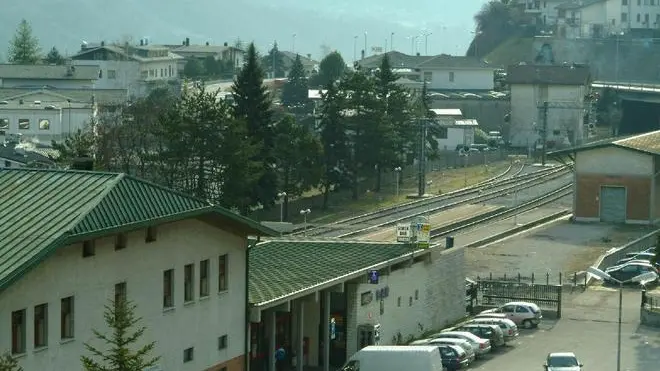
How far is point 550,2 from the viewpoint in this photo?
153m

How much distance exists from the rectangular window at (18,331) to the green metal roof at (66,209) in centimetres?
81

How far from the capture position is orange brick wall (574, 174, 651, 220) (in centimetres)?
6250

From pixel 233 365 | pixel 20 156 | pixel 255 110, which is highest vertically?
pixel 255 110

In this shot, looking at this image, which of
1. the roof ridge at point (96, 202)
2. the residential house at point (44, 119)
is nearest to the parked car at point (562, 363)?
the roof ridge at point (96, 202)

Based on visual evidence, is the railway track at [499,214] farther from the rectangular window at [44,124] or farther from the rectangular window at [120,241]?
the rectangular window at [120,241]

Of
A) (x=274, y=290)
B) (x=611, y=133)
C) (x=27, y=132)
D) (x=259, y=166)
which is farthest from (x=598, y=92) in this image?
(x=274, y=290)

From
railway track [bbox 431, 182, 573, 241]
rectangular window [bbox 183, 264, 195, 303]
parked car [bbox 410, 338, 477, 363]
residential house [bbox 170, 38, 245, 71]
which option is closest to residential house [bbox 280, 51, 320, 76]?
residential house [bbox 170, 38, 245, 71]

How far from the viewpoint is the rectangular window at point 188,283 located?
1047 inches

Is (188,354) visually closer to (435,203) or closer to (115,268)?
(115,268)

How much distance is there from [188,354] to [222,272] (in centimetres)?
169

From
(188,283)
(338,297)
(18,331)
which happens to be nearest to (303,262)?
(338,297)

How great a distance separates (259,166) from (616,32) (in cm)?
9196

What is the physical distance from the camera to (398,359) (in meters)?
28.6

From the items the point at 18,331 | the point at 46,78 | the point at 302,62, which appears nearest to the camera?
the point at 18,331
